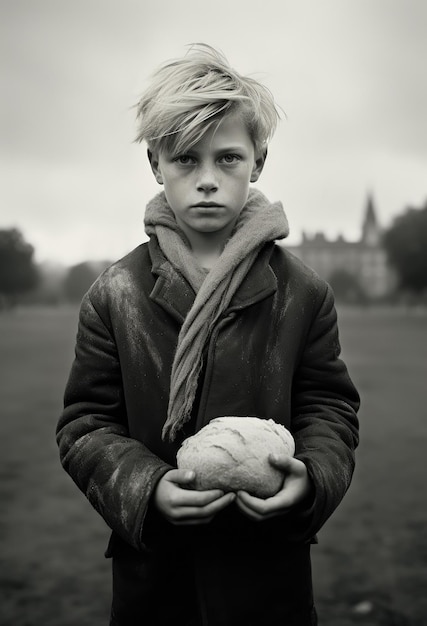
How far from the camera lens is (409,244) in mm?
34750

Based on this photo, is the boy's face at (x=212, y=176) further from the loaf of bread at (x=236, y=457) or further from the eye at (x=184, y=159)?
the loaf of bread at (x=236, y=457)

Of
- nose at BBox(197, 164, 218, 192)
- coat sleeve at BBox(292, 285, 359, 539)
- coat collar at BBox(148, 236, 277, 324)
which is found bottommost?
coat sleeve at BBox(292, 285, 359, 539)

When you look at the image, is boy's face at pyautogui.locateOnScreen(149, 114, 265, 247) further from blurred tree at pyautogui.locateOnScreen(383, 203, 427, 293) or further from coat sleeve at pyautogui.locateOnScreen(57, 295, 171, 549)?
blurred tree at pyautogui.locateOnScreen(383, 203, 427, 293)

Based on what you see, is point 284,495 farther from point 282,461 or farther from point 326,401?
point 326,401

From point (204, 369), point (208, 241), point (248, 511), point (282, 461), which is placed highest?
point (208, 241)

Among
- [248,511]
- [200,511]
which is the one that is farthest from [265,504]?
[200,511]

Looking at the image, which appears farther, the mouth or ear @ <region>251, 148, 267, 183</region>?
ear @ <region>251, 148, 267, 183</region>

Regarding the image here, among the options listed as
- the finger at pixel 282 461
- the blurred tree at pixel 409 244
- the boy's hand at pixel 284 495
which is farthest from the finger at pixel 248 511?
the blurred tree at pixel 409 244

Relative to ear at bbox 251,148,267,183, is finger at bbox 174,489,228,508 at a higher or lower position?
lower

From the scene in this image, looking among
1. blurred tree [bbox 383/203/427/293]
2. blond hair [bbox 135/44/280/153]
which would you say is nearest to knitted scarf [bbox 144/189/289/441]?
blond hair [bbox 135/44/280/153]

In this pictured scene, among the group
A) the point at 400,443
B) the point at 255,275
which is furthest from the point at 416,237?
the point at 255,275

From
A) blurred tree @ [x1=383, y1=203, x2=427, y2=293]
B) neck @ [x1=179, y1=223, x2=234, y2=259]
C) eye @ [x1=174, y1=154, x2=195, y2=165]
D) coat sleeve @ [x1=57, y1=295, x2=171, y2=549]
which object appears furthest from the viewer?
blurred tree @ [x1=383, y1=203, x2=427, y2=293]

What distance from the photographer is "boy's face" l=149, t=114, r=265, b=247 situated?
2154 millimetres

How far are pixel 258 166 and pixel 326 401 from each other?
0.77m
